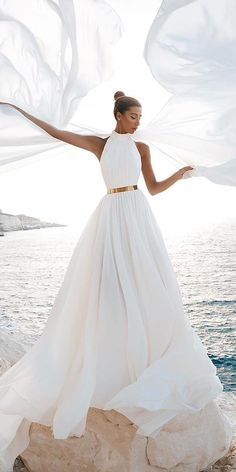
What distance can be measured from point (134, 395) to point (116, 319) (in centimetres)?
53

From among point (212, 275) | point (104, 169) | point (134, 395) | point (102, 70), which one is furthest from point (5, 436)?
point (212, 275)

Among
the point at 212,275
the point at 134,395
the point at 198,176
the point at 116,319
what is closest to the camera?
the point at 134,395

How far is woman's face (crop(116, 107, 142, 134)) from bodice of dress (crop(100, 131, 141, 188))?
0.17 feet

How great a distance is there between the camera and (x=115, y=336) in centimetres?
367

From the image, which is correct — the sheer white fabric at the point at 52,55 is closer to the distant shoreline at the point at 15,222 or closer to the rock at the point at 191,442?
the rock at the point at 191,442

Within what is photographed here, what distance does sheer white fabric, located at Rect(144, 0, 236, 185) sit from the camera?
363cm

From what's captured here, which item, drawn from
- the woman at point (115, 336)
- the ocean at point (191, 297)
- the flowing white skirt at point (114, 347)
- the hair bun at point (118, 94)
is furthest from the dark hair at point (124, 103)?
the ocean at point (191, 297)

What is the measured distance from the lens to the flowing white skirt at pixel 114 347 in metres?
3.51

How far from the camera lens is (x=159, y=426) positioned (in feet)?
11.4

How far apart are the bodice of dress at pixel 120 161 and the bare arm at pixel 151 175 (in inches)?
5.9

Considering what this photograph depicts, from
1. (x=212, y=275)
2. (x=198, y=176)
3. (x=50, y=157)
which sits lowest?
(x=212, y=275)

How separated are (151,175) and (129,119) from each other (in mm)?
499

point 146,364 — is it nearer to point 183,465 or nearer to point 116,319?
point 116,319

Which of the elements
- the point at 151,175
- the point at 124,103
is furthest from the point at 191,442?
the point at 124,103
